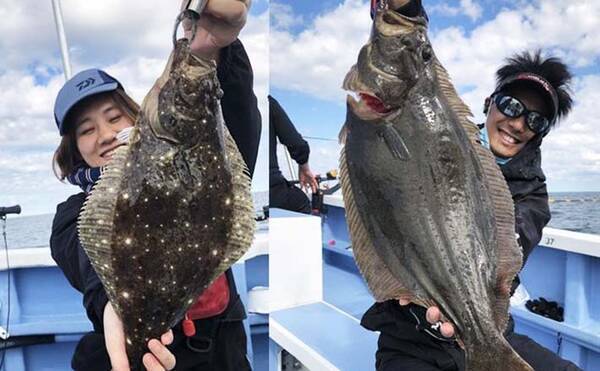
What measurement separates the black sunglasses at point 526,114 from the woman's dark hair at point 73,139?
1.37 metres

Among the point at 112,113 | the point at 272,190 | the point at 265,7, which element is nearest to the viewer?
the point at 112,113

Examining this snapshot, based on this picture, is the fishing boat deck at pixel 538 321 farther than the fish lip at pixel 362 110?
Yes

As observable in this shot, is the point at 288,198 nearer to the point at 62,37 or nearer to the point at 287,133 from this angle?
the point at 287,133

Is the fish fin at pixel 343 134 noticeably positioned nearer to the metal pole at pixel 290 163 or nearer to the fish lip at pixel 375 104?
the fish lip at pixel 375 104

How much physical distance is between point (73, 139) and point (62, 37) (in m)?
1.29

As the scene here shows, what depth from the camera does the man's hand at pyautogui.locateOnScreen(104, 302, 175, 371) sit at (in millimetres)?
1049

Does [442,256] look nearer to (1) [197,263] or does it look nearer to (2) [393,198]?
(2) [393,198]

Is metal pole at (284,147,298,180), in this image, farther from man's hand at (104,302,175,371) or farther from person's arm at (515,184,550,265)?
man's hand at (104,302,175,371)

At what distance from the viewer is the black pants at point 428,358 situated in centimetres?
179

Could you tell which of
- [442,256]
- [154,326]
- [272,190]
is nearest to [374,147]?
[442,256]

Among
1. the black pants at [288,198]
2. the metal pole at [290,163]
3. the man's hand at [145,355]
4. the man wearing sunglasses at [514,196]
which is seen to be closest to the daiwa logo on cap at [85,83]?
the man's hand at [145,355]

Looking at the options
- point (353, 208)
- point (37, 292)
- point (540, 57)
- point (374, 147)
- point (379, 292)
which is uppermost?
point (540, 57)

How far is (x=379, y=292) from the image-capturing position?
1175mm

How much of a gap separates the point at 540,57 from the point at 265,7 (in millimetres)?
1338
